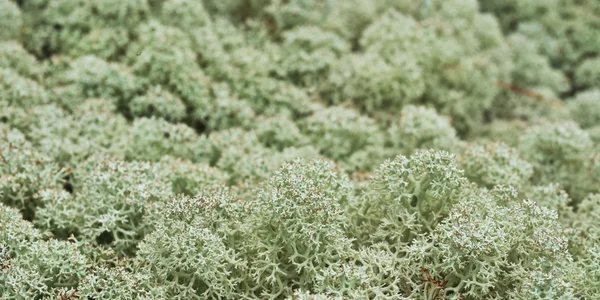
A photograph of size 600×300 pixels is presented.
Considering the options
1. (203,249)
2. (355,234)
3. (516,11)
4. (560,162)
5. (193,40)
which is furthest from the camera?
(516,11)

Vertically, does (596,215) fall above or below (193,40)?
below

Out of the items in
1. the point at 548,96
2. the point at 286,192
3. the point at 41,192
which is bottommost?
the point at 548,96

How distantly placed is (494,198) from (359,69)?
6.44 feet

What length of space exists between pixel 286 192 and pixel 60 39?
2917 mm

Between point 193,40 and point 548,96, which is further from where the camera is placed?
point 548,96

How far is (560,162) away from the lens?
3.95 meters

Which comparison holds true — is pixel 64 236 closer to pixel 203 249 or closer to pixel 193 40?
pixel 203 249

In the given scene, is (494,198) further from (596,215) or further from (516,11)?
(516,11)

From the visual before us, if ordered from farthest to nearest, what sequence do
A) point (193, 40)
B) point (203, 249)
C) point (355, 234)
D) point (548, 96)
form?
point (548, 96) → point (193, 40) → point (355, 234) → point (203, 249)

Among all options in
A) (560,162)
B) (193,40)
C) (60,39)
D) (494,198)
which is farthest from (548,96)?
(60,39)

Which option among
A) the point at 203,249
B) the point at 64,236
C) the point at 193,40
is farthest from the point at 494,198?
the point at 193,40

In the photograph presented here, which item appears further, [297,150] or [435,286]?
[297,150]

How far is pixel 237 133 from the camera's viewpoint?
4012 millimetres

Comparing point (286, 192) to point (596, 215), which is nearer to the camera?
point (286, 192)
